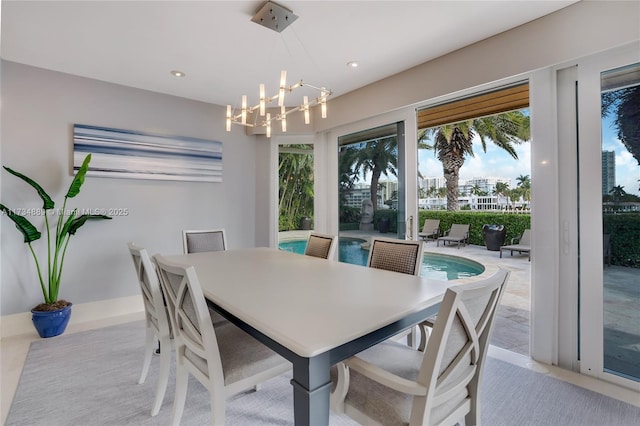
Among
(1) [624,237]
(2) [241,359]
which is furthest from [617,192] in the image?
(2) [241,359]

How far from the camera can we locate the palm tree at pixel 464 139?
16.6 ft

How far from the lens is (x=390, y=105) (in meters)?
3.26

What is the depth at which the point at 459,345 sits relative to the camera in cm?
107

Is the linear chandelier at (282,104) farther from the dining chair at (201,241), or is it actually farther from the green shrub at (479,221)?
the green shrub at (479,221)

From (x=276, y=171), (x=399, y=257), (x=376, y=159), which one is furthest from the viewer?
(x=276, y=171)

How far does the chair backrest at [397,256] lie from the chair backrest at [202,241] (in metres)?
1.68

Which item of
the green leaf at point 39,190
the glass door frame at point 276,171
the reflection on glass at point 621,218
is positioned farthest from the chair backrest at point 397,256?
the green leaf at point 39,190

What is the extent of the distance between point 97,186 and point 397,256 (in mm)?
3274

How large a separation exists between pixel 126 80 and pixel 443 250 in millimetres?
5257

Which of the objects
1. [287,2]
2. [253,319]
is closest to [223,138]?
[287,2]

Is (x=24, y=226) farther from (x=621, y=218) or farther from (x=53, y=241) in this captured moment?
(x=621, y=218)

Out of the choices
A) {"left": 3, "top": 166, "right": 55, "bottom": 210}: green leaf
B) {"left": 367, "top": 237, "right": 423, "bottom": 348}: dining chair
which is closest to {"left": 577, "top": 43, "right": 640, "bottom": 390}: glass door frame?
{"left": 367, "top": 237, "right": 423, "bottom": 348}: dining chair

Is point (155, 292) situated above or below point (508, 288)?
above

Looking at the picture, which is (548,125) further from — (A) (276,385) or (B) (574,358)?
(A) (276,385)
